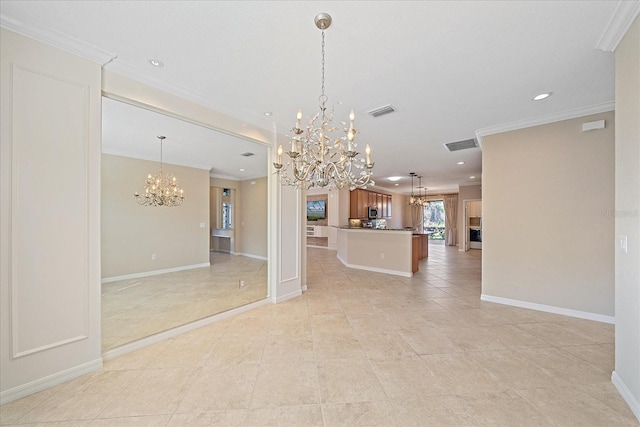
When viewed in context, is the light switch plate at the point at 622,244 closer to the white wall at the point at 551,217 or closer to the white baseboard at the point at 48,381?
the white wall at the point at 551,217

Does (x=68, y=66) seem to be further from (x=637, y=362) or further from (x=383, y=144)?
(x=637, y=362)

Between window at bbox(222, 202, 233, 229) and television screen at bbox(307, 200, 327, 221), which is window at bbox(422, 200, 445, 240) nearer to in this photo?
television screen at bbox(307, 200, 327, 221)

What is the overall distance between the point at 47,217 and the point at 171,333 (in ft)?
5.26

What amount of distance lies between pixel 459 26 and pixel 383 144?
297cm

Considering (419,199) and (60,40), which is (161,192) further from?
(419,199)

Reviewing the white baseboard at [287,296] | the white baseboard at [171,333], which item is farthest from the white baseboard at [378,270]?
the white baseboard at [171,333]

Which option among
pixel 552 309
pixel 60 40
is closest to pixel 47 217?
pixel 60 40

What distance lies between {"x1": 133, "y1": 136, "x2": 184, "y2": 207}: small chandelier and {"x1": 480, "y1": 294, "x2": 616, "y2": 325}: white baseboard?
19.4ft

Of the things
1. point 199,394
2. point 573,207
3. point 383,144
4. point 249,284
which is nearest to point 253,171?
point 249,284

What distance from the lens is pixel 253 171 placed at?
18.8ft

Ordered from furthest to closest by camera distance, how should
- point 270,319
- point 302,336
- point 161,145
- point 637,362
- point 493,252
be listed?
point 161,145, point 493,252, point 270,319, point 302,336, point 637,362

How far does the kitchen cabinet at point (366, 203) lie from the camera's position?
950cm

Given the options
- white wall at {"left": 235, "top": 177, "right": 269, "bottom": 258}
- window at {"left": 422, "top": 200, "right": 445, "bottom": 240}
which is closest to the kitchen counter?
white wall at {"left": 235, "top": 177, "right": 269, "bottom": 258}

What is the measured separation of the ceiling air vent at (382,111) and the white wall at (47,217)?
112 inches
